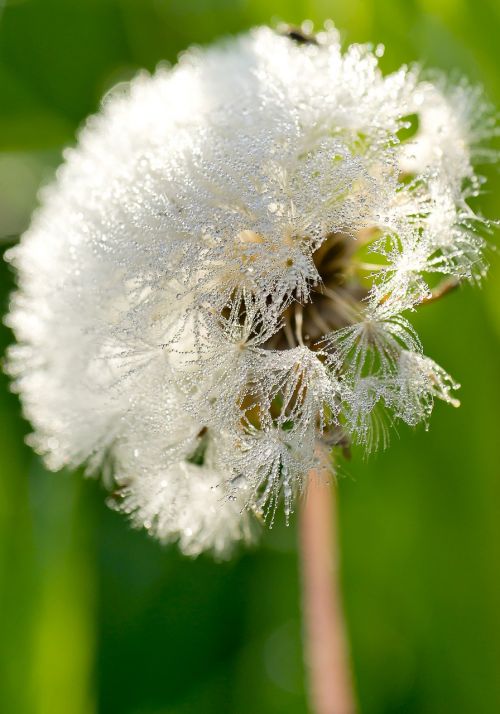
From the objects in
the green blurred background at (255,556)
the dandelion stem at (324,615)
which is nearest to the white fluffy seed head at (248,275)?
the dandelion stem at (324,615)

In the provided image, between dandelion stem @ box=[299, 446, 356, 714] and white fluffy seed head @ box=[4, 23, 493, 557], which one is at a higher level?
white fluffy seed head @ box=[4, 23, 493, 557]

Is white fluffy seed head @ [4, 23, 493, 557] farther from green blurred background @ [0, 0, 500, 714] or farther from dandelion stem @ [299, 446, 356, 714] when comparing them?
green blurred background @ [0, 0, 500, 714]

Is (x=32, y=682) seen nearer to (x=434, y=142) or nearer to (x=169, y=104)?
(x=169, y=104)

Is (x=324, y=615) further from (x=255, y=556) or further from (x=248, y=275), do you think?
(x=248, y=275)

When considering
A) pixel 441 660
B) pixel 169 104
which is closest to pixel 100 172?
pixel 169 104

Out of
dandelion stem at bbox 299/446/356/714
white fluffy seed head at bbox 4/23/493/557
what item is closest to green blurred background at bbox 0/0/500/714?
dandelion stem at bbox 299/446/356/714

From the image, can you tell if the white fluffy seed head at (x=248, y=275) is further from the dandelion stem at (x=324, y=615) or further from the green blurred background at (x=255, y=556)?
the green blurred background at (x=255, y=556)
